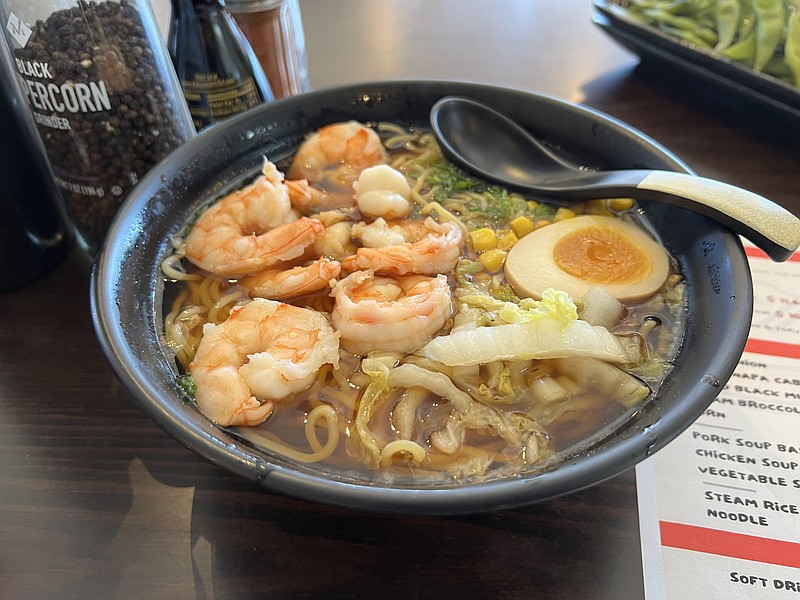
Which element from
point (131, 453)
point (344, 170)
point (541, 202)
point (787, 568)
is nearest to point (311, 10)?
point (344, 170)

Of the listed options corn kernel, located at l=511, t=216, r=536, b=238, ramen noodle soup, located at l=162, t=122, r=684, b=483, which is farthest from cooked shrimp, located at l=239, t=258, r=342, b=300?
corn kernel, located at l=511, t=216, r=536, b=238

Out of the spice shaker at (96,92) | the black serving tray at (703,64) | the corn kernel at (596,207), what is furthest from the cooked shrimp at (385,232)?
the black serving tray at (703,64)

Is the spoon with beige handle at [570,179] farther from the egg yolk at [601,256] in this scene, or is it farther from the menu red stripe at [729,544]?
the menu red stripe at [729,544]

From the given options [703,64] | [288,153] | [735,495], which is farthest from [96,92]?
[703,64]

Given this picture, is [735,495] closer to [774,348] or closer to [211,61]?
[774,348]

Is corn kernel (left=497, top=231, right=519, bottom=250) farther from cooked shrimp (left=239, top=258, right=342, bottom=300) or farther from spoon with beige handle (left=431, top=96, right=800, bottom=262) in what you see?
cooked shrimp (left=239, top=258, right=342, bottom=300)
